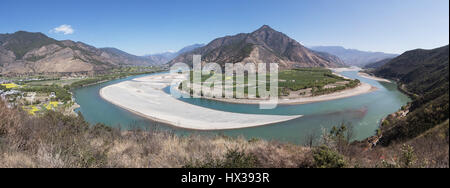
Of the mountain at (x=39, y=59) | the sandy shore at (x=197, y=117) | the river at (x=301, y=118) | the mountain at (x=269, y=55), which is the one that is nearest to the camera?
the river at (x=301, y=118)

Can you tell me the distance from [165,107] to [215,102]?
1003 centimetres

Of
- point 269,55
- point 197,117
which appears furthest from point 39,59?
point 197,117

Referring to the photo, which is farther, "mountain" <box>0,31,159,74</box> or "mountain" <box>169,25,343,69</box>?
"mountain" <box>0,31,159,74</box>

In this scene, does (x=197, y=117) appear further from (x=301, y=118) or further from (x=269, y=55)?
(x=269, y=55)

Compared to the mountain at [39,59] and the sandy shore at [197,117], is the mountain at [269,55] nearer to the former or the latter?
the sandy shore at [197,117]

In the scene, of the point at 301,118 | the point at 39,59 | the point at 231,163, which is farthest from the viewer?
the point at 39,59

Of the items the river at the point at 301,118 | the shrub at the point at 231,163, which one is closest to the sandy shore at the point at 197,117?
the river at the point at 301,118

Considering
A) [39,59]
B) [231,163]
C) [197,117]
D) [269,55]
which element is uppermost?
[269,55]

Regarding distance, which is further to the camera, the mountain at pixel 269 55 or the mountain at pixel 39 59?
the mountain at pixel 39 59

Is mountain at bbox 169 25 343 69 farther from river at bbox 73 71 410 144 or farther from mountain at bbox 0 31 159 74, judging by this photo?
mountain at bbox 0 31 159 74

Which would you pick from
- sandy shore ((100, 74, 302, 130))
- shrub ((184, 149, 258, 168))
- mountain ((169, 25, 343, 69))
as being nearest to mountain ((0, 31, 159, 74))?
mountain ((169, 25, 343, 69))
